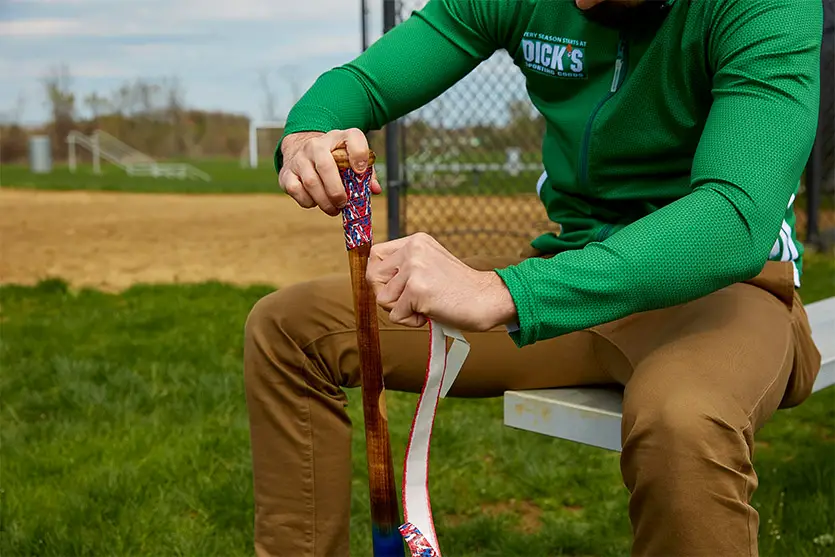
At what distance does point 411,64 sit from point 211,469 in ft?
5.33

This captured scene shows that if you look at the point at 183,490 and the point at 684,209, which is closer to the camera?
the point at 684,209

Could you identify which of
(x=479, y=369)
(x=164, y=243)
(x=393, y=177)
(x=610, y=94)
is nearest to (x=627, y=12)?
(x=610, y=94)

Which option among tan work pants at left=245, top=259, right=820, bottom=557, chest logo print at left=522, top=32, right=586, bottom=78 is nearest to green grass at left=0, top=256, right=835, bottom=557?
tan work pants at left=245, top=259, right=820, bottom=557

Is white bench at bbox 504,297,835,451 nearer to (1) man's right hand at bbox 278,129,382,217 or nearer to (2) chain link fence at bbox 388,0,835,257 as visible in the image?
(1) man's right hand at bbox 278,129,382,217

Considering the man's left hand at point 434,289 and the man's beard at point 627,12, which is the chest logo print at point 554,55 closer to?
the man's beard at point 627,12

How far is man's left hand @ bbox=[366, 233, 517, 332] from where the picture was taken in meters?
1.36

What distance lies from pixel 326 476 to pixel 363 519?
0.90m

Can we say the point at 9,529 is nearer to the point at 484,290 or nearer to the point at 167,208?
the point at 484,290

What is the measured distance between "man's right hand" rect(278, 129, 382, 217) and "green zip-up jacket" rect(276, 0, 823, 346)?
281mm

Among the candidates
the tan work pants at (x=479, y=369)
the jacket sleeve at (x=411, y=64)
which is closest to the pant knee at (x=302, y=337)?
the tan work pants at (x=479, y=369)

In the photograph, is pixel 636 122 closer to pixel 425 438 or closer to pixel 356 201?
pixel 356 201

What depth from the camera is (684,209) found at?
144cm

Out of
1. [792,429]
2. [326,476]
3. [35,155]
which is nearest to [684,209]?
→ [326,476]

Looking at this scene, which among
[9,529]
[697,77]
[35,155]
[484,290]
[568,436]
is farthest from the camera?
[35,155]
